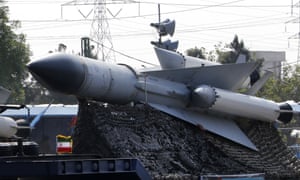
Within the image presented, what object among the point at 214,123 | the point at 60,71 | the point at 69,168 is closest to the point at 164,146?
the point at 214,123

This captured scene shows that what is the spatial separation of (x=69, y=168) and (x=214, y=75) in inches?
255

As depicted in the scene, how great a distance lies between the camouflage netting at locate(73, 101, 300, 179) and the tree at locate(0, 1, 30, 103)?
27.2m

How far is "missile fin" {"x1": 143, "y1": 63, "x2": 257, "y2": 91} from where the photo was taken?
16.5 meters

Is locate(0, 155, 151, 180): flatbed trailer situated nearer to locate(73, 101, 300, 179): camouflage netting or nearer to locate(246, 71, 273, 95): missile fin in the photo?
locate(73, 101, 300, 179): camouflage netting

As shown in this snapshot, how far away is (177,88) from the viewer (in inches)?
641

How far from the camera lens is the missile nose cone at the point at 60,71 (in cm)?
1380

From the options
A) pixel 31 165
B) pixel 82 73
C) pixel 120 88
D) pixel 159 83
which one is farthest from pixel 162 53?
pixel 31 165

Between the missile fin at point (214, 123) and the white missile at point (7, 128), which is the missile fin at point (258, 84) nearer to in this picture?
the missile fin at point (214, 123)

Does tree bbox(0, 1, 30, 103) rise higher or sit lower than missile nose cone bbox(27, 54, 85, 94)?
lower

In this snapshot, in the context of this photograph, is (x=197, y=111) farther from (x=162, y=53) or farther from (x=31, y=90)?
(x=31, y=90)

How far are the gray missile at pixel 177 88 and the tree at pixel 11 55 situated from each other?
26.2 metres

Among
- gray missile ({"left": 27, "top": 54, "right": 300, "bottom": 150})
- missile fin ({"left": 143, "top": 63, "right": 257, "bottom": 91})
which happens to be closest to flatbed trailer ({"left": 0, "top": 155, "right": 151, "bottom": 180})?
gray missile ({"left": 27, "top": 54, "right": 300, "bottom": 150})

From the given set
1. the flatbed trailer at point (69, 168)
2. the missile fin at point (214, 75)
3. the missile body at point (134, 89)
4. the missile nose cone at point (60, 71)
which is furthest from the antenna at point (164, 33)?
the flatbed trailer at point (69, 168)

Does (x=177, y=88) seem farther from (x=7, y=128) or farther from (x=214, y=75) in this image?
(x=7, y=128)
